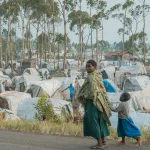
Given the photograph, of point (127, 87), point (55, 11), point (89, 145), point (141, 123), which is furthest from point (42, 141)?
point (55, 11)

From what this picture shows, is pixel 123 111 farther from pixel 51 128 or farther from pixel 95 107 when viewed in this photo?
pixel 51 128

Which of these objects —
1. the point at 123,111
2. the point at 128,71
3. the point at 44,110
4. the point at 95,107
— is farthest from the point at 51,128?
the point at 128,71

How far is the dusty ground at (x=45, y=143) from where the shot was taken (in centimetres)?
607

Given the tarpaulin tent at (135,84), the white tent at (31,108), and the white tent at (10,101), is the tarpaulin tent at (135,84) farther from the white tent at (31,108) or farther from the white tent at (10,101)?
the white tent at (31,108)

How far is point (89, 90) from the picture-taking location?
5973mm

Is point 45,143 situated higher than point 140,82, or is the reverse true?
point 45,143

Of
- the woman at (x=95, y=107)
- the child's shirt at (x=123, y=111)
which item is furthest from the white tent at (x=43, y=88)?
the woman at (x=95, y=107)

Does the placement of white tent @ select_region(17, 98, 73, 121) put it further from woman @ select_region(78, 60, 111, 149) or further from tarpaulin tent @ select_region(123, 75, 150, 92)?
tarpaulin tent @ select_region(123, 75, 150, 92)

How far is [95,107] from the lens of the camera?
5895mm

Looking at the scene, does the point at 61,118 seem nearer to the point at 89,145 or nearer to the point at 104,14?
the point at 89,145

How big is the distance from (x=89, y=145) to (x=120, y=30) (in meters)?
55.0

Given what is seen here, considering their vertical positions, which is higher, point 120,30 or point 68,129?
point 120,30

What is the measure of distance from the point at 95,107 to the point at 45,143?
1186mm

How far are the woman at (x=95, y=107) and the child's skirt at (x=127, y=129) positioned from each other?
46 cm
